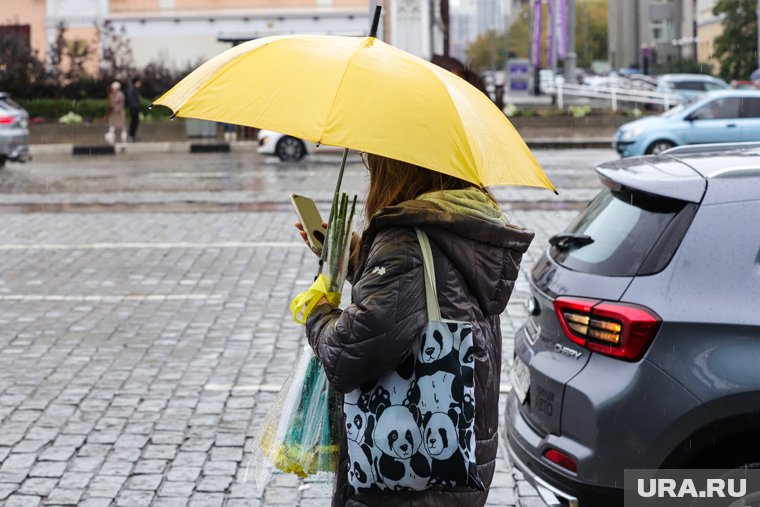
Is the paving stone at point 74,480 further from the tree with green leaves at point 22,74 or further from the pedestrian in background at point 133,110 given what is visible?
the tree with green leaves at point 22,74

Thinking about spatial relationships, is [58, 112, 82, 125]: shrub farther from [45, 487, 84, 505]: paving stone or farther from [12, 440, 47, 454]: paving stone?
[45, 487, 84, 505]: paving stone

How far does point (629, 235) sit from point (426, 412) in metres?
1.53

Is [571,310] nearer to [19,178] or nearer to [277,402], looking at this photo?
[277,402]

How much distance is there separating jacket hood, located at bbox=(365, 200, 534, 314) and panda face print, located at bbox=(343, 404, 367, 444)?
422 millimetres

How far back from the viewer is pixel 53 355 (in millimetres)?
7301

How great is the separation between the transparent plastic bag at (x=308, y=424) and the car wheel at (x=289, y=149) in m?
21.2

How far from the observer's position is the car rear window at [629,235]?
382 cm

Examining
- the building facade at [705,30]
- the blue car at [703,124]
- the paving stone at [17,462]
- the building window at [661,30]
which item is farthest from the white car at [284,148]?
the building window at [661,30]

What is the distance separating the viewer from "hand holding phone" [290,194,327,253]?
125 inches

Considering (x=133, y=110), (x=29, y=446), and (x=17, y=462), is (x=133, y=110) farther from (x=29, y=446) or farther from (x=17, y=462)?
(x=17, y=462)

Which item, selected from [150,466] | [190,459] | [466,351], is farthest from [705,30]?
[466,351]

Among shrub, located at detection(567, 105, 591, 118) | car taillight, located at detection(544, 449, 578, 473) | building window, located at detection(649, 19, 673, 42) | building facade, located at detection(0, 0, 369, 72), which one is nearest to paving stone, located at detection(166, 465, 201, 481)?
car taillight, located at detection(544, 449, 578, 473)

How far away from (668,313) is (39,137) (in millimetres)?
28919

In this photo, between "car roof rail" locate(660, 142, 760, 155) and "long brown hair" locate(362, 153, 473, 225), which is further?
"car roof rail" locate(660, 142, 760, 155)
